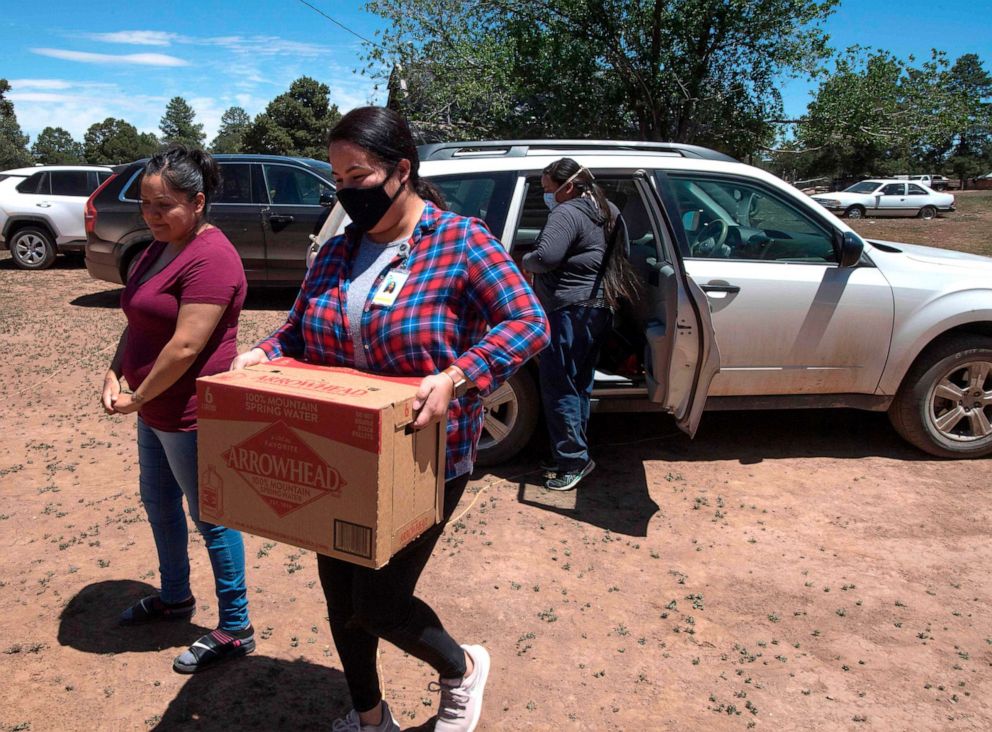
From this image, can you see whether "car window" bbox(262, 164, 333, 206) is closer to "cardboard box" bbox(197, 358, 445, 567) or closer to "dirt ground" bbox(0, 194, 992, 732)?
"dirt ground" bbox(0, 194, 992, 732)

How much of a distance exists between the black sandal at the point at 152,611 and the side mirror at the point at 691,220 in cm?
365

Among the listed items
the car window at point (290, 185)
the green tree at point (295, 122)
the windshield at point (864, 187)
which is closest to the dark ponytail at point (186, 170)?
the car window at point (290, 185)

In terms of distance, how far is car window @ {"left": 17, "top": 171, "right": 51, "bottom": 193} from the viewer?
13.4m

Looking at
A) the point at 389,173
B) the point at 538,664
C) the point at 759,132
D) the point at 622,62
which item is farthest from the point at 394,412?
the point at 759,132

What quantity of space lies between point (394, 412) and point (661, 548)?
105 inches

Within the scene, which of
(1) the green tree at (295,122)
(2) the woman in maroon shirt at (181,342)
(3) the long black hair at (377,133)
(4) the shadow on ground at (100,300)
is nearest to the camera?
(3) the long black hair at (377,133)

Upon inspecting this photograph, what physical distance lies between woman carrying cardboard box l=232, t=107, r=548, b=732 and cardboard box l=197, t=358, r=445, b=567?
0.10 meters

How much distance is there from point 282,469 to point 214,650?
1455mm

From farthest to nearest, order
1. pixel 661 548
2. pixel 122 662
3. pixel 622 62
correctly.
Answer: pixel 622 62, pixel 661 548, pixel 122 662

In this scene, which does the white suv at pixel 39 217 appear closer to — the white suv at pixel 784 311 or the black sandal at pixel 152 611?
the white suv at pixel 784 311

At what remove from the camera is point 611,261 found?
457 cm

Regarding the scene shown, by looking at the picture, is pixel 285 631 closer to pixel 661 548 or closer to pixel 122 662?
pixel 122 662

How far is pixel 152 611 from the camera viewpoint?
3389mm

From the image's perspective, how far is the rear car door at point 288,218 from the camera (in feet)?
33.4
